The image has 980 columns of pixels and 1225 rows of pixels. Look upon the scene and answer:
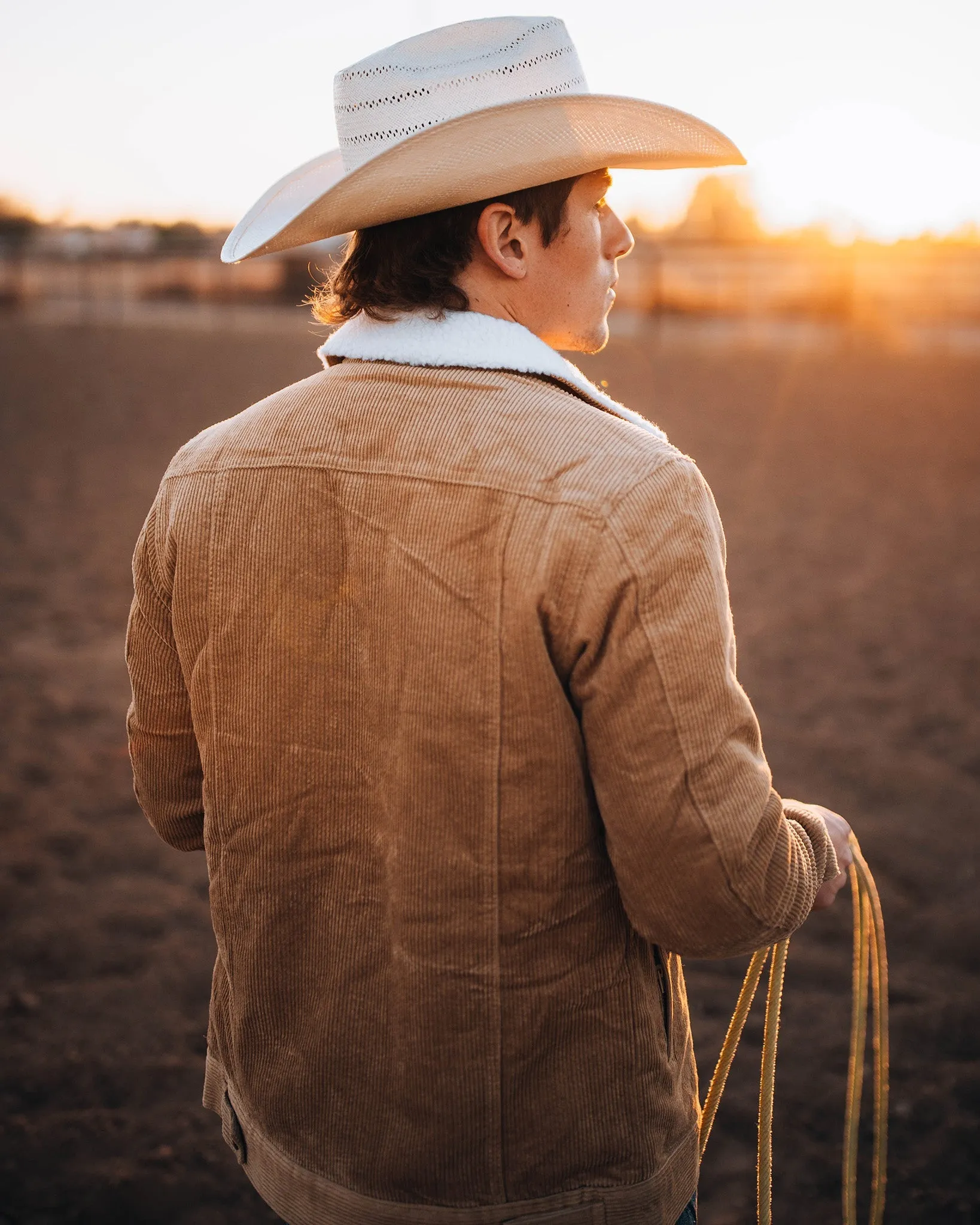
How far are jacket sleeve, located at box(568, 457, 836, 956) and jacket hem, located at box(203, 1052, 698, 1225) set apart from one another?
0.35 m

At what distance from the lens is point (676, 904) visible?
112 cm

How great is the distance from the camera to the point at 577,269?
122cm

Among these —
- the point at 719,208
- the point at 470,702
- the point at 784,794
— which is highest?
the point at 719,208

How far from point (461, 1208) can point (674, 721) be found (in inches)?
24.7

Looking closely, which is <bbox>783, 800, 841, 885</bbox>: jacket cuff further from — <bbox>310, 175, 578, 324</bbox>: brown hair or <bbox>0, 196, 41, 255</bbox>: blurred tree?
<bbox>0, 196, 41, 255</bbox>: blurred tree

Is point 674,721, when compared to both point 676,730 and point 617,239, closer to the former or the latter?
point 676,730

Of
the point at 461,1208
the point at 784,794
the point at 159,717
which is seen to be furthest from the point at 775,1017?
the point at 784,794

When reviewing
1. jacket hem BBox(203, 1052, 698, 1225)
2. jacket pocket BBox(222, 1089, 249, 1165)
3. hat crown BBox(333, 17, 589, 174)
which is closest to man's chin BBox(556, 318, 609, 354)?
hat crown BBox(333, 17, 589, 174)

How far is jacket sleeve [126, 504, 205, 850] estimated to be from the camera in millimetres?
1336

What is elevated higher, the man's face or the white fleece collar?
the man's face

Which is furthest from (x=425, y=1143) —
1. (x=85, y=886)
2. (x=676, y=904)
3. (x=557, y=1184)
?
(x=85, y=886)

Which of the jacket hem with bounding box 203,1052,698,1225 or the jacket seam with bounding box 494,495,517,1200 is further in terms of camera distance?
the jacket hem with bounding box 203,1052,698,1225

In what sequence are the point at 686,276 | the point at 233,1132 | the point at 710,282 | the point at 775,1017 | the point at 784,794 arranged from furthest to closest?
the point at 686,276, the point at 710,282, the point at 784,794, the point at 775,1017, the point at 233,1132

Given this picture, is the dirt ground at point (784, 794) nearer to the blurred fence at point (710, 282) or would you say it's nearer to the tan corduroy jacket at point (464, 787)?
the tan corduroy jacket at point (464, 787)
